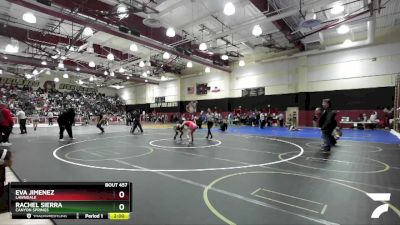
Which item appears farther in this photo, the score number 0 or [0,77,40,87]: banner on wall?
[0,77,40,87]: banner on wall

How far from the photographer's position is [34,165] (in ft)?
20.8

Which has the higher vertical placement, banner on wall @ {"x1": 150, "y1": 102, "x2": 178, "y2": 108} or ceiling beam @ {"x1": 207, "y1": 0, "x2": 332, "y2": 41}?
ceiling beam @ {"x1": 207, "y1": 0, "x2": 332, "y2": 41}

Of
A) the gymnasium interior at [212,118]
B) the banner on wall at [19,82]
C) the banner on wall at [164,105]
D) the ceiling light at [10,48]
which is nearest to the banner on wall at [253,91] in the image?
the gymnasium interior at [212,118]

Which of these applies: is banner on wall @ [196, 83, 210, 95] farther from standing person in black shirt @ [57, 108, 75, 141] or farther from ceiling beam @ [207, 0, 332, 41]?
standing person in black shirt @ [57, 108, 75, 141]

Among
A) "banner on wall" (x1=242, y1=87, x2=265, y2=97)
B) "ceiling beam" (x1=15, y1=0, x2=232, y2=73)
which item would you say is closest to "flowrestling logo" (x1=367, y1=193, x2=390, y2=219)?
"ceiling beam" (x1=15, y1=0, x2=232, y2=73)

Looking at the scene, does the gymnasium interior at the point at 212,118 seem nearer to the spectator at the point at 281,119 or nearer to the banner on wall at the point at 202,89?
the banner on wall at the point at 202,89

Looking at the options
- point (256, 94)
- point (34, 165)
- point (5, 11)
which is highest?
point (5, 11)

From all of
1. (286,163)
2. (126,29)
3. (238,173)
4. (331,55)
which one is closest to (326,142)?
(286,163)

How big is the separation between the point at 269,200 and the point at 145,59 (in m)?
21.9

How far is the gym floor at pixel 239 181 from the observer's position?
3.25 m

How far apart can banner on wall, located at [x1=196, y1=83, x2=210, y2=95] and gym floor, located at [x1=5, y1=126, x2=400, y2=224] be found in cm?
2423

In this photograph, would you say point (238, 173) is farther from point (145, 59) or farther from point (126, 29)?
point (145, 59)
